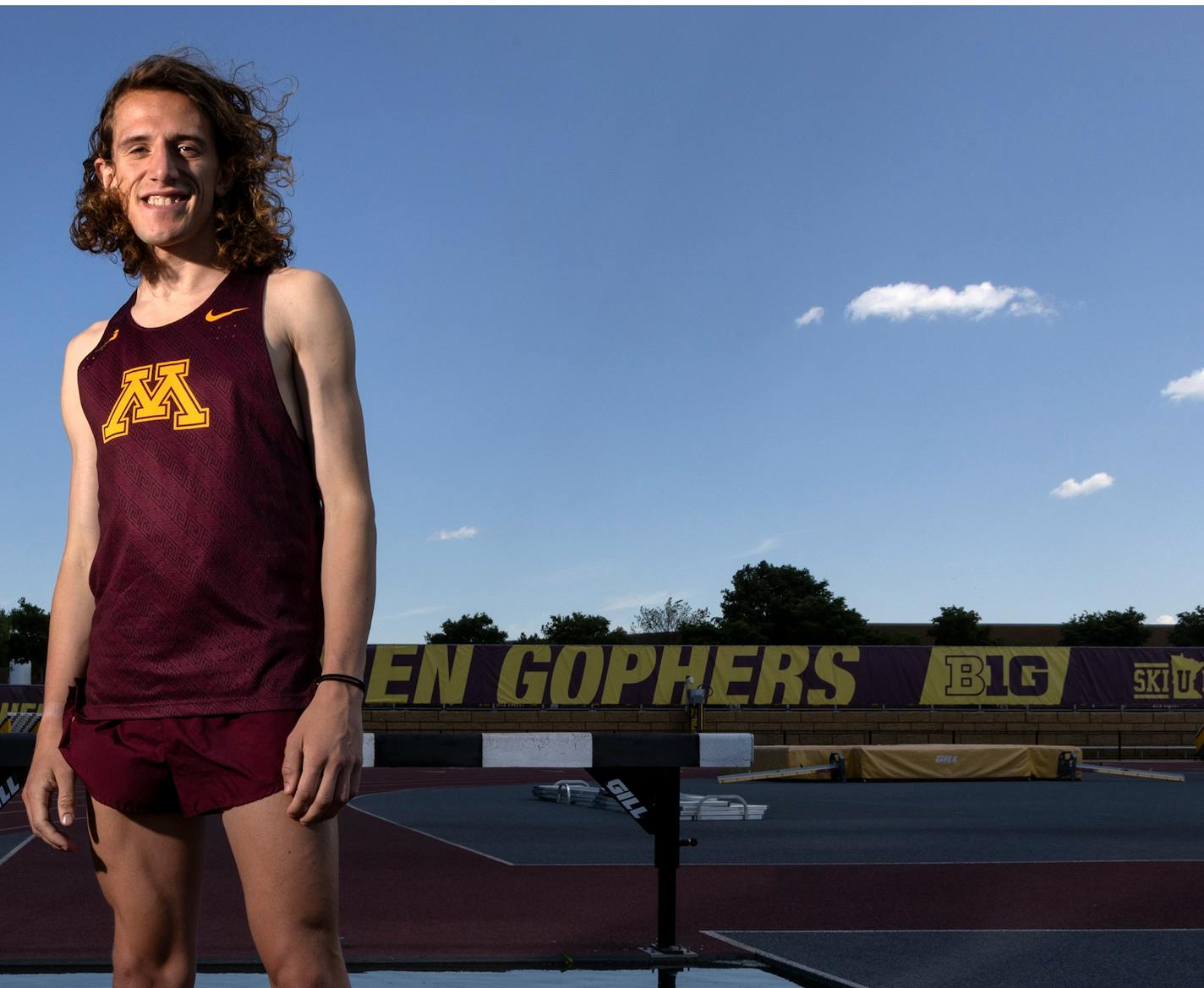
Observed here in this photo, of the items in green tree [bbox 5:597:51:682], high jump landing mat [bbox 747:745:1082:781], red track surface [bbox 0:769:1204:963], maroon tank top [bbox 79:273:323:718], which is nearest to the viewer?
maroon tank top [bbox 79:273:323:718]

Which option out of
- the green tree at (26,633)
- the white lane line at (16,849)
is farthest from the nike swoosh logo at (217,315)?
the green tree at (26,633)

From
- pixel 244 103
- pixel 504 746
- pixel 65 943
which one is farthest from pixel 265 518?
pixel 65 943

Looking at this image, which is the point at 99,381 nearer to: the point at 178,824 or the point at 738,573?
the point at 178,824

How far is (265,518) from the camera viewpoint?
2.15 meters

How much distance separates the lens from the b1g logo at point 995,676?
33625 millimetres

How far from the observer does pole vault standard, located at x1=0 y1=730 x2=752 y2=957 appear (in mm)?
4383

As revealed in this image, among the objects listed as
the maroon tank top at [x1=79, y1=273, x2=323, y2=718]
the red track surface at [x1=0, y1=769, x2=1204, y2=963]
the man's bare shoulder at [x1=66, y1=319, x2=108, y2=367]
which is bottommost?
the red track surface at [x1=0, y1=769, x2=1204, y2=963]

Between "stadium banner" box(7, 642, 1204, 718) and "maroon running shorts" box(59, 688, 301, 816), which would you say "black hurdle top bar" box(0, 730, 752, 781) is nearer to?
"maroon running shorts" box(59, 688, 301, 816)

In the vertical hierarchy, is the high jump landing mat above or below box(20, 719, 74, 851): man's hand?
below

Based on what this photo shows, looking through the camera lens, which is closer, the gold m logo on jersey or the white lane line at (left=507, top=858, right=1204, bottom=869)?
the gold m logo on jersey

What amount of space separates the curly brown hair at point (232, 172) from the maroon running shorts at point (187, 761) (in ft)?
2.70

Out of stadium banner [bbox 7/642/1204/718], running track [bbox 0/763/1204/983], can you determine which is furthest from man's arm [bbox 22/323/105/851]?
stadium banner [bbox 7/642/1204/718]

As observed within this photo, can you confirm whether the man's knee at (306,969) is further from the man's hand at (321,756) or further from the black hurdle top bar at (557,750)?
the black hurdle top bar at (557,750)

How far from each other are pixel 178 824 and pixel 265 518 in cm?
53
